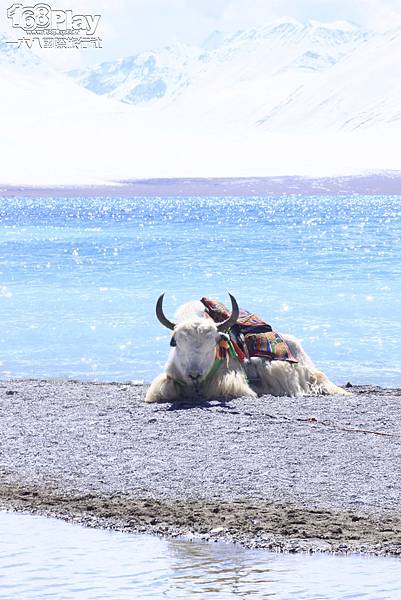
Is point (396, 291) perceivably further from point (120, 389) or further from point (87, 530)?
point (87, 530)

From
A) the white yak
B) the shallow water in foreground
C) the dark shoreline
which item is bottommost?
the shallow water in foreground

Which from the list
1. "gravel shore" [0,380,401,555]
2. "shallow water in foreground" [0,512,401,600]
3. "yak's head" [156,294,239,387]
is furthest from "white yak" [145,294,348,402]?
"shallow water in foreground" [0,512,401,600]

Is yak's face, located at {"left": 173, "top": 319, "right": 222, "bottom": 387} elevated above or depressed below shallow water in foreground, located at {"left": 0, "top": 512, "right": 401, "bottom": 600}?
above

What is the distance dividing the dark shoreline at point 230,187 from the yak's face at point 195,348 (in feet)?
316

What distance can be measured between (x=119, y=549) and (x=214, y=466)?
4.59ft

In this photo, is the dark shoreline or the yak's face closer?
the yak's face

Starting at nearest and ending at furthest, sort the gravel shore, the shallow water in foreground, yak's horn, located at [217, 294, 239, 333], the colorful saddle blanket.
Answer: the shallow water in foreground
the gravel shore
yak's horn, located at [217, 294, 239, 333]
the colorful saddle blanket

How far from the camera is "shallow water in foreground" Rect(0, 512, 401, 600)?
4559mm

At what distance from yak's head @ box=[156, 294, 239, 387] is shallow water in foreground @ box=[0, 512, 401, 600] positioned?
300 centimetres

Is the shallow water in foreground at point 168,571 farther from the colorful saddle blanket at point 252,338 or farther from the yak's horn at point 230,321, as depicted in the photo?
the colorful saddle blanket at point 252,338

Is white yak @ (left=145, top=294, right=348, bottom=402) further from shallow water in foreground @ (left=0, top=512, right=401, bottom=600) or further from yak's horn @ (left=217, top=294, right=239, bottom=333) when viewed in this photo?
shallow water in foreground @ (left=0, top=512, right=401, bottom=600)

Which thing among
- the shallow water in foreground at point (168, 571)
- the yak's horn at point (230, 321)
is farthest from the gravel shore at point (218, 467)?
the yak's horn at point (230, 321)

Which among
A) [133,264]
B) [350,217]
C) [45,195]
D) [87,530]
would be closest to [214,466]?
[87,530]

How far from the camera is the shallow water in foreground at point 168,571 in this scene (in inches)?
179
